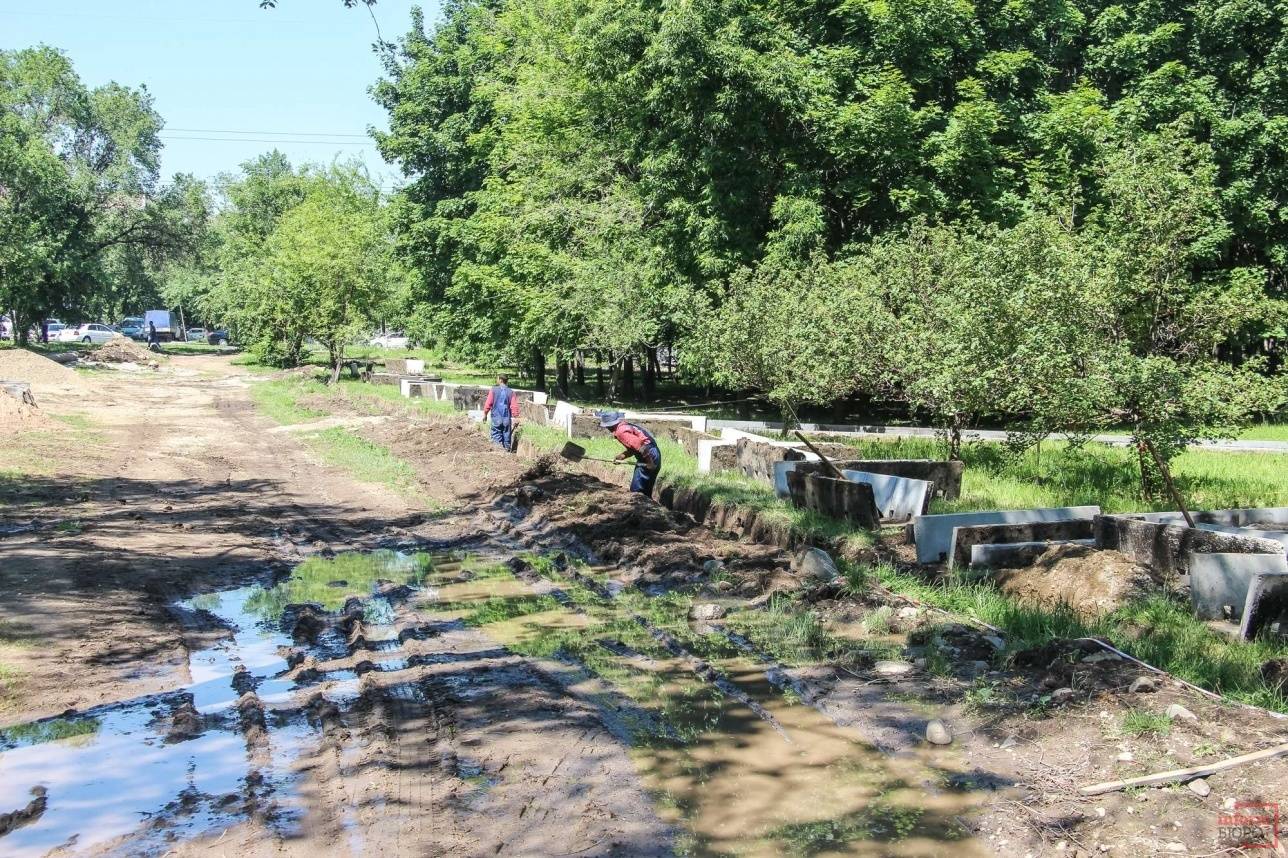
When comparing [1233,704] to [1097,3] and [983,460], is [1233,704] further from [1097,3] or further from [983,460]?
[1097,3]

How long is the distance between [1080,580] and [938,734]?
3.53 m

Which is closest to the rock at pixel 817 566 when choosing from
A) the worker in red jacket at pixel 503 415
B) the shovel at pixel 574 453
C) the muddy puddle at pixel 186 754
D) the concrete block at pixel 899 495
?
the concrete block at pixel 899 495

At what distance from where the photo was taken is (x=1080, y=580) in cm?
891

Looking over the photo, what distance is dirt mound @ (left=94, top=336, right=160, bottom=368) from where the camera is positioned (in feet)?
173

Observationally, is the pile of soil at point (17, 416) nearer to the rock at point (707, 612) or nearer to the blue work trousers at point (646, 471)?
the blue work trousers at point (646, 471)

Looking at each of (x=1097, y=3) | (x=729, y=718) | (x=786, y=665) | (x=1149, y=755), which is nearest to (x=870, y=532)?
(x=786, y=665)

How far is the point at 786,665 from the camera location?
7.64m

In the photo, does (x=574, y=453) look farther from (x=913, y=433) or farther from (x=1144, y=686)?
(x=1144, y=686)

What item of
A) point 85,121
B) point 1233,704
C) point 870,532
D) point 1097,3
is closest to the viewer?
point 1233,704

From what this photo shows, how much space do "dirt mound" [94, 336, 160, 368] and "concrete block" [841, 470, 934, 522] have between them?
48.3 metres

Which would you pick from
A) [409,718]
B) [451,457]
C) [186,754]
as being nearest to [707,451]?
[451,457]

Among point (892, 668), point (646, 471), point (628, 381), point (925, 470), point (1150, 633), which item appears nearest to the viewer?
point (892, 668)

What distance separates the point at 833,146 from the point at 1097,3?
42.2 feet

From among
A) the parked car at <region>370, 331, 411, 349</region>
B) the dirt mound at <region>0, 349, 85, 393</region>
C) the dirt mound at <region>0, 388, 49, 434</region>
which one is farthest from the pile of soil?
the parked car at <region>370, 331, 411, 349</region>
